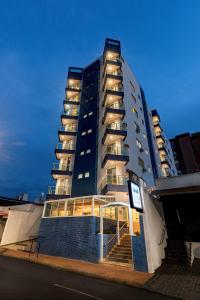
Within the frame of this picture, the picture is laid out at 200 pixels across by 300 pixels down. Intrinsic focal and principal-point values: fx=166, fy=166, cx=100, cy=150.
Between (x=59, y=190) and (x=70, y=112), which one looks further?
(x=70, y=112)

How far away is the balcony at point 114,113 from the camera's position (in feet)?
84.5

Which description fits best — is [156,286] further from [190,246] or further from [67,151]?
[67,151]

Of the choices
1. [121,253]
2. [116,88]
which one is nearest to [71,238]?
[121,253]

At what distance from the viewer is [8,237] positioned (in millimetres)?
19266

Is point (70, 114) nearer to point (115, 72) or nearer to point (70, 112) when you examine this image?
point (70, 112)

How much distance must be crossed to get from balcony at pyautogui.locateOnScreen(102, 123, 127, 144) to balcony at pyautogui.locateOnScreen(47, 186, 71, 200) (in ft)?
30.5

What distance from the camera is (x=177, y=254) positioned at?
433 inches

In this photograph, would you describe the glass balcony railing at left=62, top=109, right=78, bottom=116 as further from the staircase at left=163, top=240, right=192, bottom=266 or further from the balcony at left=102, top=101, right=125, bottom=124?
the staircase at left=163, top=240, right=192, bottom=266

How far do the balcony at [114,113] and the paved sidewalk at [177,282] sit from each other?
67.1ft

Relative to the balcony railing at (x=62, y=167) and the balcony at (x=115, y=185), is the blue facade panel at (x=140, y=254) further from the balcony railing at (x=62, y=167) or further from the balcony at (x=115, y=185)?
the balcony railing at (x=62, y=167)

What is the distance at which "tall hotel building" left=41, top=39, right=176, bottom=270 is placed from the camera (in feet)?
48.2

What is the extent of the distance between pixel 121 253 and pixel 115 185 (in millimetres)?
7758

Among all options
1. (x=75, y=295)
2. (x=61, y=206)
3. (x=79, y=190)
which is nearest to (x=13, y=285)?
(x=75, y=295)

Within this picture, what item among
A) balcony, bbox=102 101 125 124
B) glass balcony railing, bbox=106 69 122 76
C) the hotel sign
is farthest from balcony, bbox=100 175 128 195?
glass balcony railing, bbox=106 69 122 76
